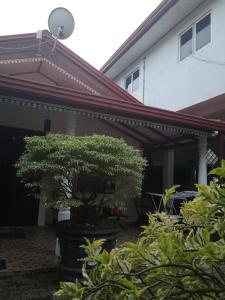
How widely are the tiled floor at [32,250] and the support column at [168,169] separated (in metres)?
3.10

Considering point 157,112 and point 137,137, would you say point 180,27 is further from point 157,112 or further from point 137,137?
point 157,112

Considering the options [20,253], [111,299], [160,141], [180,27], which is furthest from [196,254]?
[180,27]

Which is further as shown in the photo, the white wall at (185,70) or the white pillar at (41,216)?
the white wall at (185,70)

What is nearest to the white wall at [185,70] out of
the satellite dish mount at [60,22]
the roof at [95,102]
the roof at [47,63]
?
the roof at [95,102]

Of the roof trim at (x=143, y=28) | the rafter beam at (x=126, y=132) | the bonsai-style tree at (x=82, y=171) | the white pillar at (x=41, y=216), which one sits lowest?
the white pillar at (x=41, y=216)

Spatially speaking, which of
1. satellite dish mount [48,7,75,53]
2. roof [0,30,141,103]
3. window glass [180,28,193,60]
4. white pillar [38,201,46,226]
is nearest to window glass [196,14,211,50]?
window glass [180,28,193,60]

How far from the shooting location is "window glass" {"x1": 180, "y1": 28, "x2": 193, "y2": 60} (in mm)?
10375

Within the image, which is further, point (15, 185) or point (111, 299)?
point (15, 185)

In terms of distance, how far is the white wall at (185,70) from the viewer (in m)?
9.05

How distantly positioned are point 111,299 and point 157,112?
5639mm

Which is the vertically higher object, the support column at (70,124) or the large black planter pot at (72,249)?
the support column at (70,124)

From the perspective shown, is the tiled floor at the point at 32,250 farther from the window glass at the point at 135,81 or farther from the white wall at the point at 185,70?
the window glass at the point at 135,81

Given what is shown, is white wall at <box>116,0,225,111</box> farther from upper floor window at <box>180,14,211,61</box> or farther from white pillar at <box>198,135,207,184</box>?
white pillar at <box>198,135,207,184</box>

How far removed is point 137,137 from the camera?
1001 centimetres
